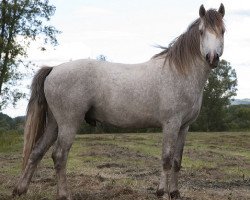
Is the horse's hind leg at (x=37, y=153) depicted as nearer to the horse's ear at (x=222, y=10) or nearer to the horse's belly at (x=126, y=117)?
the horse's belly at (x=126, y=117)

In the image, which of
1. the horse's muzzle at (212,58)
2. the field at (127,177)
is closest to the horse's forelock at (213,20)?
the horse's muzzle at (212,58)

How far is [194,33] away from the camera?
648 cm

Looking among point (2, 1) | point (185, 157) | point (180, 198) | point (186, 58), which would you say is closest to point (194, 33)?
point (186, 58)

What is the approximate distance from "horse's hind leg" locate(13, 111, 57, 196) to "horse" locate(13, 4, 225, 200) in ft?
0.05

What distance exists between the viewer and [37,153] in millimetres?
6590

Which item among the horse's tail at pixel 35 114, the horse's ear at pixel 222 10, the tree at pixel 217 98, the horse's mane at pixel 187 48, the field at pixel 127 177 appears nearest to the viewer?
the horse's mane at pixel 187 48

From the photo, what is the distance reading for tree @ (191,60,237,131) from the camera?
51.8 m

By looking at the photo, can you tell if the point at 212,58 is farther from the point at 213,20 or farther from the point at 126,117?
the point at 126,117

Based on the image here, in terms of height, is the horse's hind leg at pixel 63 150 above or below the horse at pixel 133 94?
below

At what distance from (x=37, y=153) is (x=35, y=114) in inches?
24.0

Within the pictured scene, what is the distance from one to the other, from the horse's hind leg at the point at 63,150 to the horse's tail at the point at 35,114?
506 mm

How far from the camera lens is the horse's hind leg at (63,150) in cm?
621

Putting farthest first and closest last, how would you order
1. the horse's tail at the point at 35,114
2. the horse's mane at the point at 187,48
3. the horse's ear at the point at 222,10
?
the horse's tail at the point at 35,114 < the horse's ear at the point at 222,10 < the horse's mane at the point at 187,48

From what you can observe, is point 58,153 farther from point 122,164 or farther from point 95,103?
point 122,164
